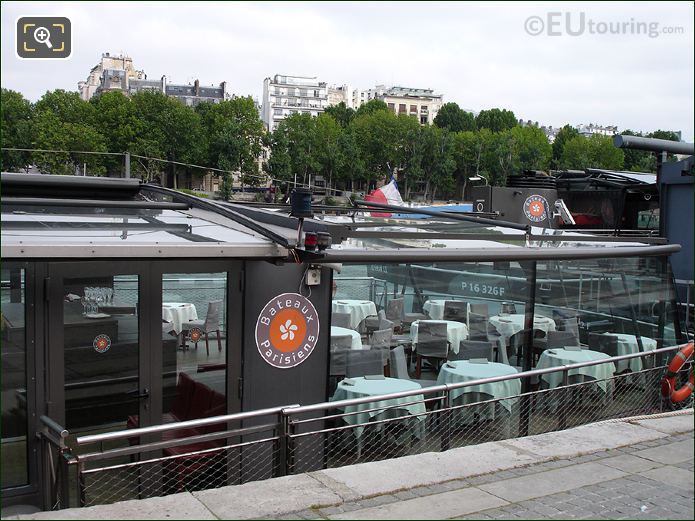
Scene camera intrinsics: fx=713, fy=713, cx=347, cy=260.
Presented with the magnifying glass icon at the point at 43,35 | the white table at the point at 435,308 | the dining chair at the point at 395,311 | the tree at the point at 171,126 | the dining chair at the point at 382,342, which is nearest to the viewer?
the magnifying glass icon at the point at 43,35

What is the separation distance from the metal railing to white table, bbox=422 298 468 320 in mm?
843

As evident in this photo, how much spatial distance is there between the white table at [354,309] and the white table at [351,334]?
0.23 ft

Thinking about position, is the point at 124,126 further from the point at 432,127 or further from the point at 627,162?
the point at 627,162

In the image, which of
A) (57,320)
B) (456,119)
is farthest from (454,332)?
(456,119)

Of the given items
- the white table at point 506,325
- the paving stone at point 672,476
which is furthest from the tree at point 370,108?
the paving stone at point 672,476

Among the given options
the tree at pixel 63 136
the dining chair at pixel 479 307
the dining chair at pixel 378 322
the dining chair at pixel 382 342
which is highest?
the tree at pixel 63 136

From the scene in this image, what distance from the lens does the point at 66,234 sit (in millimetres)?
5277

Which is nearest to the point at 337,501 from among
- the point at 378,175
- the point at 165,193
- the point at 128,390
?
the point at 128,390

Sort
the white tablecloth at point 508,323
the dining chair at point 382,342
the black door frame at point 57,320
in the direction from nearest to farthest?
the black door frame at point 57,320 < the dining chair at point 382,342 < the white tablecloth at point 508,323

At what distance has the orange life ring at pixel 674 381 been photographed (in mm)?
7221

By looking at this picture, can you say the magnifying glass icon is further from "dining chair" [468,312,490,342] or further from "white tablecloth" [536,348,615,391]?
"white tablecloth" [536,348,615,391]

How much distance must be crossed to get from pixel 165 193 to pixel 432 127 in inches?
3405

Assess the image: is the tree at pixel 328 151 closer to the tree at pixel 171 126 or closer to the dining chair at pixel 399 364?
the tree at pixel 171 126

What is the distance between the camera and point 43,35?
15.0 ft
